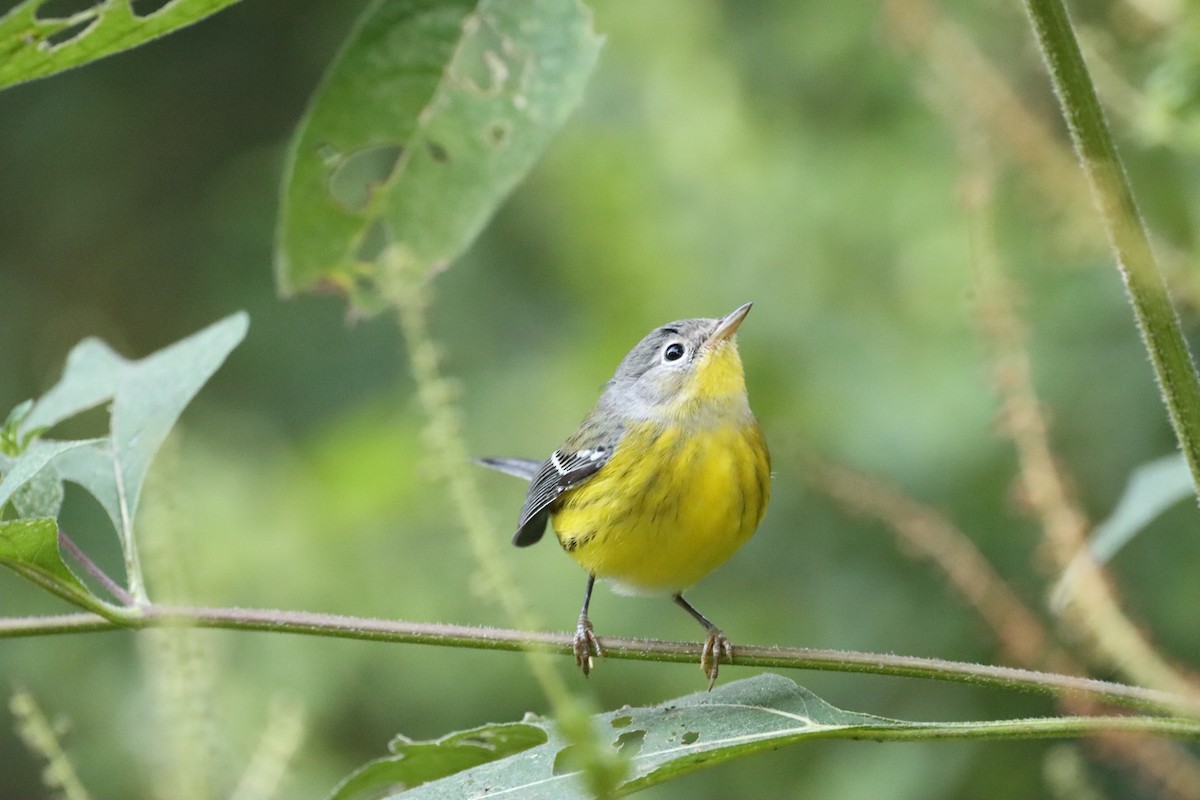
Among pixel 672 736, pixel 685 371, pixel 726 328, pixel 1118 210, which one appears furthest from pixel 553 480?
pixel 1118 210

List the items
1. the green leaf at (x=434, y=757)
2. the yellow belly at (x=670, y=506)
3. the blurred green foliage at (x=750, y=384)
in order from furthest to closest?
the blurred green foliage at (x=750, y=384)
the yellow belly at (x=670, y=506)
the green leaf at (x=434, y=757)

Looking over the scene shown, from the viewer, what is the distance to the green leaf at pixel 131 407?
5.90ft

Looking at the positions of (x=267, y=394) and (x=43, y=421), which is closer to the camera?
(x=43, y=421)

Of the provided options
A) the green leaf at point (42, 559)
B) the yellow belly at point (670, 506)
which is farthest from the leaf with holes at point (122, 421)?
the yellow belly at point (670, 506)

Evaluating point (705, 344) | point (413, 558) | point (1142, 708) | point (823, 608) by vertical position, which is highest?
point (413, 558)

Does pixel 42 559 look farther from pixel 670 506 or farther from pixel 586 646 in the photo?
pixel 670 506

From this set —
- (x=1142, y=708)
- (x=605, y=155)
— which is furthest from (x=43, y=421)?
(x=605, y=155)

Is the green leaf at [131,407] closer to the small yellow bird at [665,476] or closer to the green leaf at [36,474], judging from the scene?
the green leaf at [36,474]

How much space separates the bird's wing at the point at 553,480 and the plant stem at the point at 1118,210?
62.3 inches

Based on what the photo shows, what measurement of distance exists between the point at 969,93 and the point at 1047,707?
70.6 inches

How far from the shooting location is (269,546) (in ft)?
15.3

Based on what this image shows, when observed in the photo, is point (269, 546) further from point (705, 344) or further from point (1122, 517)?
point (1122, 517)

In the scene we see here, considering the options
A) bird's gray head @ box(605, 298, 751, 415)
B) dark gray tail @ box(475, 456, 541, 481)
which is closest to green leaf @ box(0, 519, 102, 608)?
bird's gray head @ box(605, 298, 751, 415)

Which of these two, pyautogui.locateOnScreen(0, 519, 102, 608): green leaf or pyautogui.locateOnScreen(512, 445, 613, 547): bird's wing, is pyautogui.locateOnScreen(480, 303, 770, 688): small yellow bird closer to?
pyautogui.locateOnScreen(512, 445, 613, 547): bird's wing
